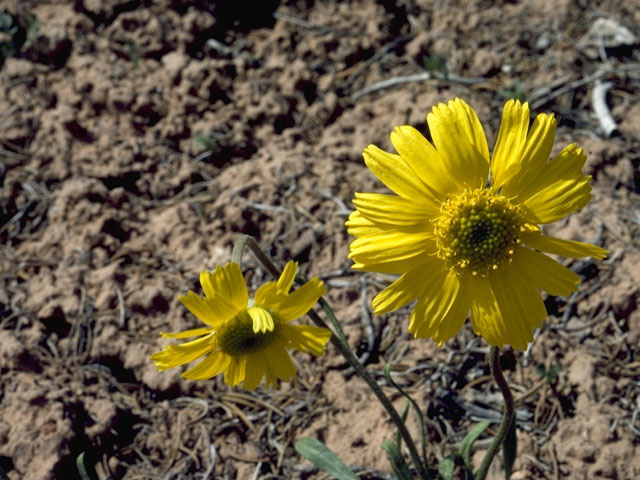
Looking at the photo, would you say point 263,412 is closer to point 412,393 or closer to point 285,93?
A: point 412,393

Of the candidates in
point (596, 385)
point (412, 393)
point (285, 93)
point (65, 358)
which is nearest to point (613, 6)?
point (285, 93)

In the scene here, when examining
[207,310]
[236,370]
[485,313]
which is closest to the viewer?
[485,313]

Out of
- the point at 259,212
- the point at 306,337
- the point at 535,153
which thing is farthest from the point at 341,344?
the point at 259,212

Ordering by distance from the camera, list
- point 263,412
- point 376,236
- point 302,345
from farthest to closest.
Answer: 1. point 263,412
2. point 302,345
3. point 376,236

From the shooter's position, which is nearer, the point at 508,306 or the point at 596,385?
the point at 508,306

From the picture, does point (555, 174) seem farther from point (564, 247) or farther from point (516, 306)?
point (516, 306)

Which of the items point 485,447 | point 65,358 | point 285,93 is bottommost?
point 65,358

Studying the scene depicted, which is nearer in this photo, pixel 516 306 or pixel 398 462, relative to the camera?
pixel 516 306
